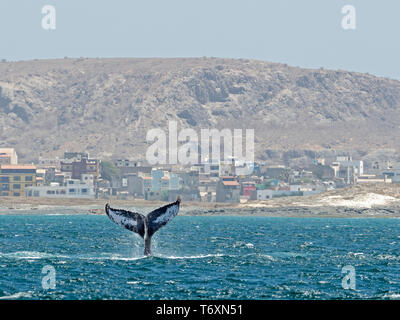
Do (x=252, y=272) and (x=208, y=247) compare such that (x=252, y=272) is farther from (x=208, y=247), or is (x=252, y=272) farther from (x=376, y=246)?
(x=376, y=246)

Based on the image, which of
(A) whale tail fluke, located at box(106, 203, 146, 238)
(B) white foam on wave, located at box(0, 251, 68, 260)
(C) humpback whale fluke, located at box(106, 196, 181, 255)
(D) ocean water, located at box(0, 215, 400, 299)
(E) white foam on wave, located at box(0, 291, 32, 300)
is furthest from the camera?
(B) white foam on wave, located at box(0, 251, 68, 260)

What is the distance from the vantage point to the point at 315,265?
6781 centimetres

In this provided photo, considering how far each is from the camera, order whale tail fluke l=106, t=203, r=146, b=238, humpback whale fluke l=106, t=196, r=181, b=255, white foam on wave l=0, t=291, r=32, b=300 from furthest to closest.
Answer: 1. humpback whale fluke l=106, t=196, r=181, b=255
2. whale tail fluke l=106, t=203, r=146, b=238
3. white foam on wave l=0, t=291, r=32, b=300

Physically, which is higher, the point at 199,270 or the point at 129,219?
the point at 129,219

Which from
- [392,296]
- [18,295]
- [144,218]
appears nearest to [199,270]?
[144,218]

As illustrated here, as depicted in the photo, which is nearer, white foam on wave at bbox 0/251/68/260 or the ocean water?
the ocean water

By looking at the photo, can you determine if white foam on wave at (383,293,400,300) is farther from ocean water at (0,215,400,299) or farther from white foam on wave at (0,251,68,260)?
white foam on wave at (0,251,68,260)

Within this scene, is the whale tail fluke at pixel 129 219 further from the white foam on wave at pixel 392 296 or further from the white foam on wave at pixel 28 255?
the white foam on wave at pixel 28 255

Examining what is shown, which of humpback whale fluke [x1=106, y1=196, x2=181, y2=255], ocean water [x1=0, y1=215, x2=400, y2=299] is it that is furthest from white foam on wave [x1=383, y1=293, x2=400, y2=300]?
humpback whale fluke [x1=106, y1=196, x2=181, y2=255]

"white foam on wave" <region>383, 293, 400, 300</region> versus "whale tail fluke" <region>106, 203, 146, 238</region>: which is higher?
"whale tail fluke" <region>106, 203, 146, 238</region>

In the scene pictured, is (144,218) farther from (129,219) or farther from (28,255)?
(28,255)

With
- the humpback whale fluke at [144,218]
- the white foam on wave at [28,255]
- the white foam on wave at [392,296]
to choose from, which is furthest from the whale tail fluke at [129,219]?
the white foam on wave at [28,255]
